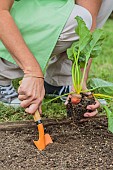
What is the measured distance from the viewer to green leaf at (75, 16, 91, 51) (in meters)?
2.17

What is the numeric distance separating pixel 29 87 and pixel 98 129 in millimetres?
496

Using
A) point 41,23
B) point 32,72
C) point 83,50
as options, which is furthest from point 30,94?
point 41,23

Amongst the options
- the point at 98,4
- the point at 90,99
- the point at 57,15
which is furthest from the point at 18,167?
the point at 98,4

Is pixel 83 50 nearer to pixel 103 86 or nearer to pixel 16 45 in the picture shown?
pixel 103 86

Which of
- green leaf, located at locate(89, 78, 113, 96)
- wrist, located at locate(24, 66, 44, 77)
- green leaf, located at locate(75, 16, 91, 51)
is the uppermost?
green leaf, located at locate(75, 16, 91, 51)

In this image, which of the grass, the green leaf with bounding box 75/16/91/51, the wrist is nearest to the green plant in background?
the green leaf with bounding box 75/16/91/51

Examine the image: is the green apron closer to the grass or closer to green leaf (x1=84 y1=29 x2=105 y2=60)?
green leaf (x1=84 y1=29 x2=105 y2=60)

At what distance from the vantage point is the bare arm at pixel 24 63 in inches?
82.6

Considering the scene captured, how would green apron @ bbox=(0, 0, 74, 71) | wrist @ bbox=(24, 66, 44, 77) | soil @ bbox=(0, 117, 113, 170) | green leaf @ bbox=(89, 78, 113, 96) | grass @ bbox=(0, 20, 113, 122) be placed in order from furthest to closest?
grass @ bbox=(0, 20, 113, 122) < green apron @ bbox=(0, 0, 74, 71) < green leaf @ bbox=(89, 78, 113, 96) < wrist @ bbox=(24, 66, 44, 77) < soil @ bbox=(0, 117, 113, 170)

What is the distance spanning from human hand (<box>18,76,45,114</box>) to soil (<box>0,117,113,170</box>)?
0.18 m

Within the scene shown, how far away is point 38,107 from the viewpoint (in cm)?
215

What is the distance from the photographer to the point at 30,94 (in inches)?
82.1

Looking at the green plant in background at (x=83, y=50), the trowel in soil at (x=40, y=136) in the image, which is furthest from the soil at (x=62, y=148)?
the green plant in background at (x=83, y=50)

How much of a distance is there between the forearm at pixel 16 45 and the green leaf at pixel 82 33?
22cm
